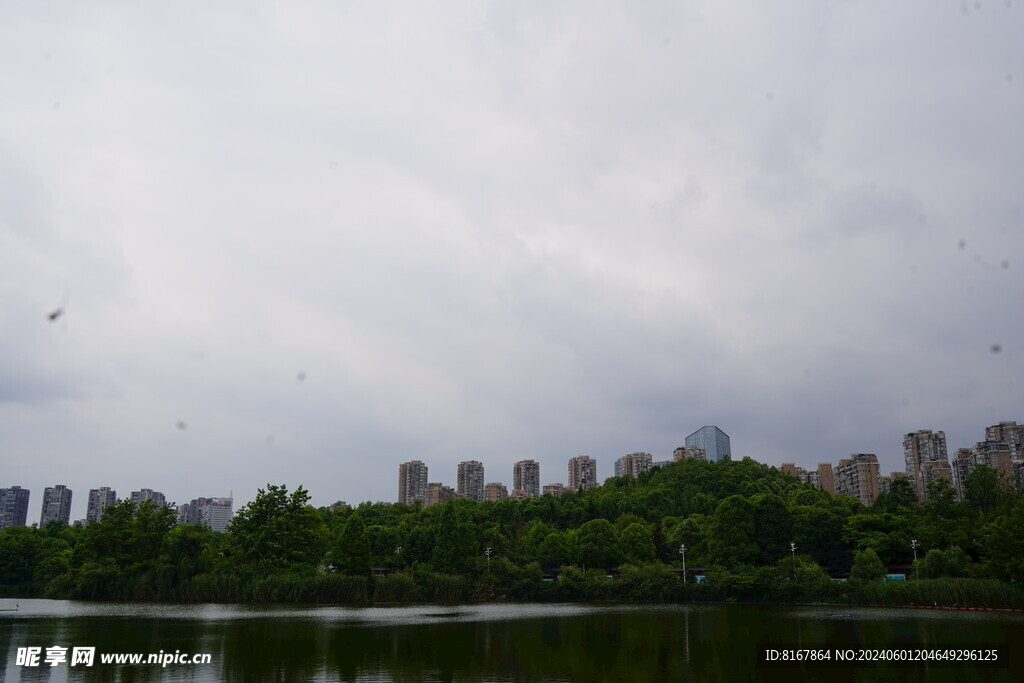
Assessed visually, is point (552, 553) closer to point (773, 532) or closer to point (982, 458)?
point (773, 532)

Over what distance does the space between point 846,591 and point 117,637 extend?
2295 inches

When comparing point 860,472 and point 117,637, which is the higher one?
point 860,472

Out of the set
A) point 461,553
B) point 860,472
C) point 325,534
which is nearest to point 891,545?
point 461,553

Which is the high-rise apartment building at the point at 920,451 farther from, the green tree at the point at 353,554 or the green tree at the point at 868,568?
the green tree at the point at 353,554

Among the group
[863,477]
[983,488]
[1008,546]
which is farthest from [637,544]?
[863,477]

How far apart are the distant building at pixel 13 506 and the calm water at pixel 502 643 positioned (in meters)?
161

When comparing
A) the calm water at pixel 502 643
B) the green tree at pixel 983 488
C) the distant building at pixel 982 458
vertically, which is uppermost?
the distant building at pixel 982 458

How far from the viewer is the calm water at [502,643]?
20969mm

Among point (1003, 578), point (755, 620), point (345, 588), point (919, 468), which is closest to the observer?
point (755, 620)

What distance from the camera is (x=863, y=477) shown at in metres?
171

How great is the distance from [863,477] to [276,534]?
150737 mm

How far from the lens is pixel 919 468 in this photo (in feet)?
550

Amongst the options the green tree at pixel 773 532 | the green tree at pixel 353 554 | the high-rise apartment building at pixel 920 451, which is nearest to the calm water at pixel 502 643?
the green tree at pixel 353 554

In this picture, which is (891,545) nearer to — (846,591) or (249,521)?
(846,591)
